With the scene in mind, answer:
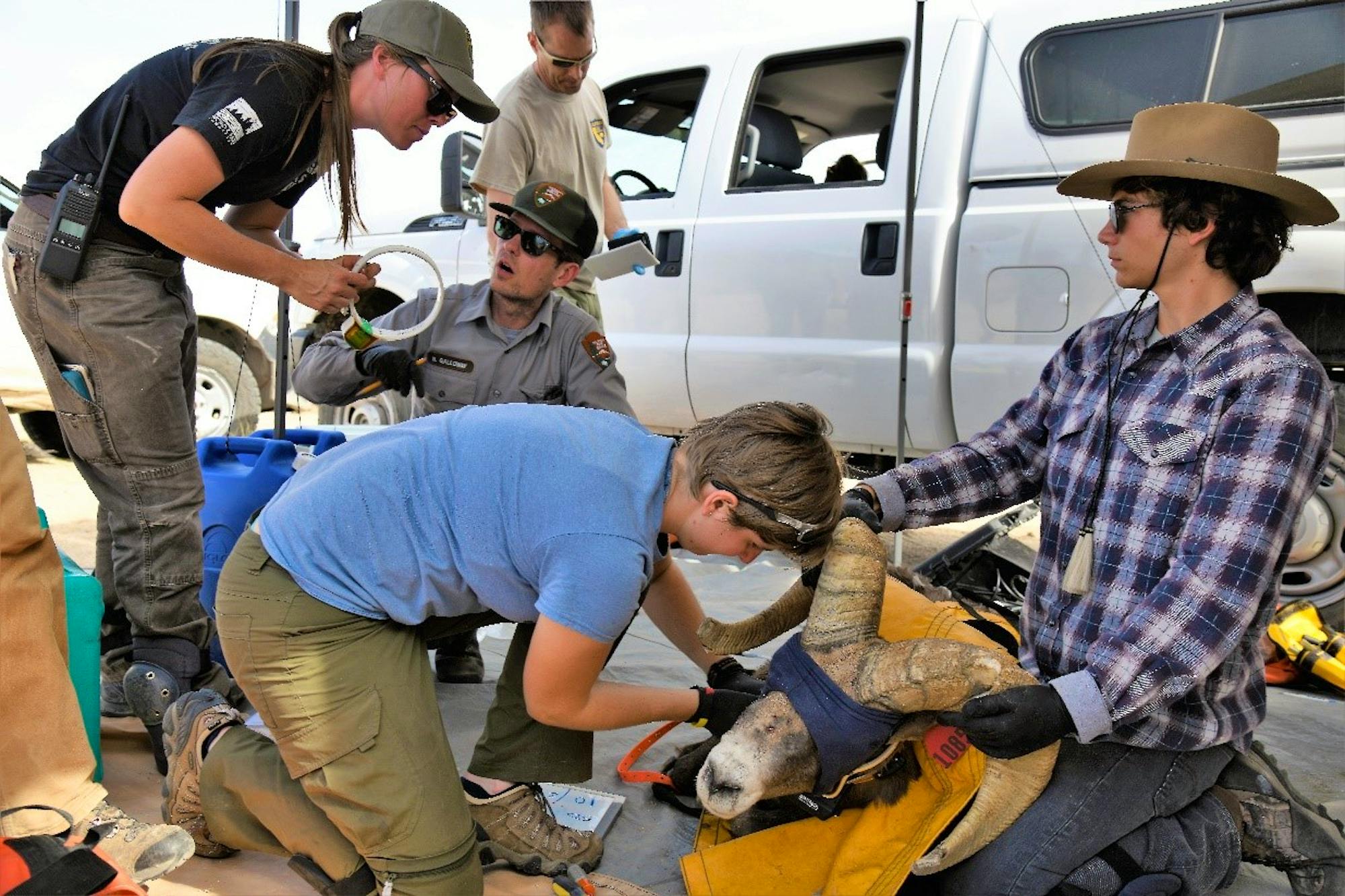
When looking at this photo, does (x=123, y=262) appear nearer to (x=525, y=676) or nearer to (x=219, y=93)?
(x=219, y=93)

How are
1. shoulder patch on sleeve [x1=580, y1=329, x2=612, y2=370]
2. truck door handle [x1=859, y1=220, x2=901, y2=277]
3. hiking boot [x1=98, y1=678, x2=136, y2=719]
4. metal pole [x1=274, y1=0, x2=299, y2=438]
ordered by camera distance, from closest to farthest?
1. hiking boot [x1=98, y1=678, x2=136, y2=719]
2. shoulder patch on sleeve [x1=580, y1=329, x2=612, y2=370]
3. metal pole [x1=274, y1=0, x2=299, y2=438]
4. truck door handle [x1=859, y1=220, x2=901, y2=277]

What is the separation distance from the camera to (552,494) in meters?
1.82

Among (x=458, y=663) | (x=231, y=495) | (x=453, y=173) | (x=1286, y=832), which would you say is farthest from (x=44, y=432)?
(x=1286, y=832)

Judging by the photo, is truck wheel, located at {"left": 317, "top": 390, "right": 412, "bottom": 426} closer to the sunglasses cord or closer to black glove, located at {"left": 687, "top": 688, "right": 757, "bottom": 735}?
black glove, located at {"left": 687, "top": 688, "right": 757, "bottom": 735}

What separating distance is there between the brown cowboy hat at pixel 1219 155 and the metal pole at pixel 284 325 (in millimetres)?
2557

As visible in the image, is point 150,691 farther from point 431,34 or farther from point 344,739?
point 431,34

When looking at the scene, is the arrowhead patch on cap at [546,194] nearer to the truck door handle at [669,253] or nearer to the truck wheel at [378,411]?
the truck door handle at [669,253]

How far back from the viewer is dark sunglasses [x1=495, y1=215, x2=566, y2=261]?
3010 mm

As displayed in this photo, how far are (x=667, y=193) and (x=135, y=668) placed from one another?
301 cm

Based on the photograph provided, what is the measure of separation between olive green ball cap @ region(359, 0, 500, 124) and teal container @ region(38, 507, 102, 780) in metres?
1.26

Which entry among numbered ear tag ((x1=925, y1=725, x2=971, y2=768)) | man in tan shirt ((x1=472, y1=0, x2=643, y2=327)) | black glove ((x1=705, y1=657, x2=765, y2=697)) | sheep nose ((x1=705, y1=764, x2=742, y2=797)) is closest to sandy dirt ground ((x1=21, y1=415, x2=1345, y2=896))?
black glove ((x1=705, y1=657, x2=765, y2=697))

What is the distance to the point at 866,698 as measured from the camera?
1875 mm

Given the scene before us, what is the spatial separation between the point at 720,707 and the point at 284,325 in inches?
94.2

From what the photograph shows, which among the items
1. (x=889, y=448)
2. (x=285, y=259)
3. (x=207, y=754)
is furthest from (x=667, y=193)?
(x=207, y=754)
